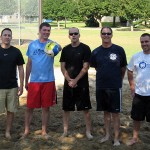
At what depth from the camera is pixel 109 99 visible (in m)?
5.51

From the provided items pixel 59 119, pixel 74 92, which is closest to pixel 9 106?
pixel 74 92

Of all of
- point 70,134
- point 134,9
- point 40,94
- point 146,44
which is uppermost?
point 134,9

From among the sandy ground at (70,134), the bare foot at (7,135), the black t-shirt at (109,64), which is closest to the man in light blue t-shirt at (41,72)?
the sandy ground at (70,134)

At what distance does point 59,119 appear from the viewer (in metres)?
6.88

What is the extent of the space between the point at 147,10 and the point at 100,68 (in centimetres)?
4700

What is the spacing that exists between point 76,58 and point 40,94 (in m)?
0.81

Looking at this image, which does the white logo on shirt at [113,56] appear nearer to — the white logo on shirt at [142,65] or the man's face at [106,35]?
the man's face at [106,35]

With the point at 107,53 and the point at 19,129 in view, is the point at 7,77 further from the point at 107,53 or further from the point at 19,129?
the point at 107,53

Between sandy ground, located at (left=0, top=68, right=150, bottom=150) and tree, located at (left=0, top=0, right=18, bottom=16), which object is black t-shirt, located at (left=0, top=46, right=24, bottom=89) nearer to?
sandy ground, located at (left=0, top=68, right=150, bottom=150)

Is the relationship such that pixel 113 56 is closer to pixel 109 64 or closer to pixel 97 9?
pixel 109 64

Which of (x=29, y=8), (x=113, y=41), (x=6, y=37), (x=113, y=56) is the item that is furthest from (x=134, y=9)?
(x=6, y=37)

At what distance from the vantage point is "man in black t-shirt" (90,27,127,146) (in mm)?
5371

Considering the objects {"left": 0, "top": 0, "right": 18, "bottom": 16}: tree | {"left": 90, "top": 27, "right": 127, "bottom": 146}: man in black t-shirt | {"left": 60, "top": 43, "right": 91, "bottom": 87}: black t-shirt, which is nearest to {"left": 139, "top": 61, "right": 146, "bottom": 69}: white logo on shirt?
{"left": 90, "top": 27, "right": 127, "bottom": 146}: man in black t-shirt

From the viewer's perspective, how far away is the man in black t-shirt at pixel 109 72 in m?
5.37
